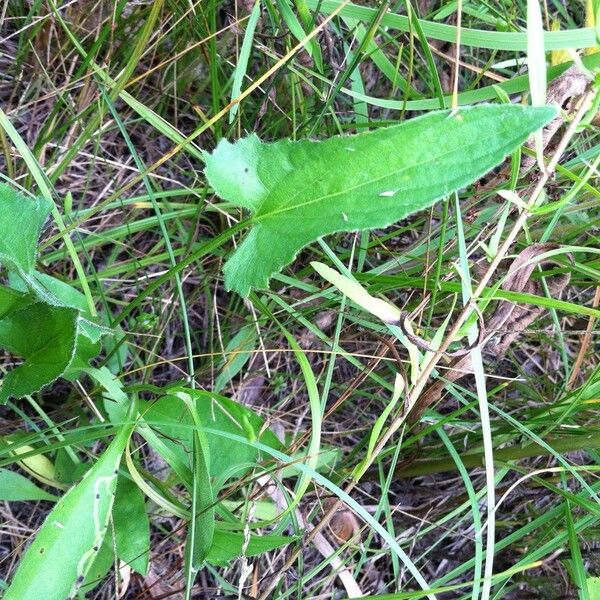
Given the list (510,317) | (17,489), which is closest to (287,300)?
(510,317)

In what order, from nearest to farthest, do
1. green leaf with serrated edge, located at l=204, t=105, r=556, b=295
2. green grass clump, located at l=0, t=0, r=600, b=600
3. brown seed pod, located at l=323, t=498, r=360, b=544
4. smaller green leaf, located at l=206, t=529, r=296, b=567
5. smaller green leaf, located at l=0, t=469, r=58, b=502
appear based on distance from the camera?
green leaf with serrated edge, located at l=204, t=105, r=556, b=295 < green grass clump, located at l=0, t=0, r=600, b=600 < smaller green leaf, located at l=206, t=529, r=296, b=567 < smaller green leaf, located at l=0, t=469, r=58, b=502 < brown seed pod, located at l=323, t=498, r=360, b=544

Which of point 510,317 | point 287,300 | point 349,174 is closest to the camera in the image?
point 349,174

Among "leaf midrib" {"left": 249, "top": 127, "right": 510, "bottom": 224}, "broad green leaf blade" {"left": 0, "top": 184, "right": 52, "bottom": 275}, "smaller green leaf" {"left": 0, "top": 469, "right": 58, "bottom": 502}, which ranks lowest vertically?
"smaller green leaf" {"left": 0, "top": 469, "right": 58, "bottom": 502}

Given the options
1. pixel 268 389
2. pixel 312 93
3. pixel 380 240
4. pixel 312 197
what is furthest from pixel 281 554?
pixel 312 93

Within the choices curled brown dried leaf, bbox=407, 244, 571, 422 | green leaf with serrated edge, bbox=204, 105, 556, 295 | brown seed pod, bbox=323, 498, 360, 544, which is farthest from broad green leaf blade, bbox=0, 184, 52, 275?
brown seed pod, bbox=323, 498, 360, 544

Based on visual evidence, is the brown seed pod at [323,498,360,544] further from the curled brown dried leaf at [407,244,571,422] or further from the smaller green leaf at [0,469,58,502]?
the smaller green leaf at [0,469,58,502]

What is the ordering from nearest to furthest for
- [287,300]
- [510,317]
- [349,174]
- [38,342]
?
[349,174]
[38,342]
[510,317]
[287,300]

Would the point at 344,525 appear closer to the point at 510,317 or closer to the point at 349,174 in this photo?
the point at 510,317

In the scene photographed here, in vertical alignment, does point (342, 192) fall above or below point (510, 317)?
above
